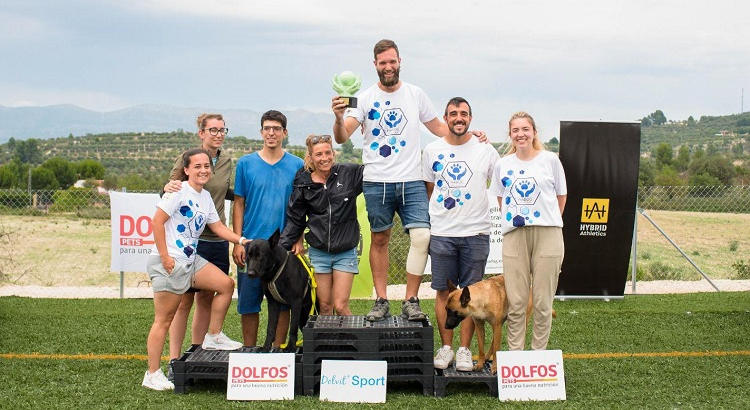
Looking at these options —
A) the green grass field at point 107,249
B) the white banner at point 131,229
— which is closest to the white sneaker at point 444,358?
the white banner at point 131,229

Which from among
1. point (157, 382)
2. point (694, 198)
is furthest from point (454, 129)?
point (694, 198)

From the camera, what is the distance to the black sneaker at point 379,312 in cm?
587

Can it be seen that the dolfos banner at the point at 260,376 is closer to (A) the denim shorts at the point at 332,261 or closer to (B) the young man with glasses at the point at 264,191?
(B) the young man with glasses at the point at 264,191

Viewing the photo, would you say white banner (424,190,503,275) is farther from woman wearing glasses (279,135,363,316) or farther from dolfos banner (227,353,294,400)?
dolfos banner (227,353,294,400)

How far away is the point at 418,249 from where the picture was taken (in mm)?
6047

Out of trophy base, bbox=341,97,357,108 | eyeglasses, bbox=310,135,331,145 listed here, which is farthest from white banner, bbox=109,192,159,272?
trophy base, bbox=341,97,357,108

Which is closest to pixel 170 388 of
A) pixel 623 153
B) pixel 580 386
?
pixel 580 386

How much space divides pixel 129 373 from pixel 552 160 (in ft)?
12.9

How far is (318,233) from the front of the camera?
19.5 ft

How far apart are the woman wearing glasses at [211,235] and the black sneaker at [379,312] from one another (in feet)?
4.33

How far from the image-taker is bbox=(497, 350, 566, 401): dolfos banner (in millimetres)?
5543

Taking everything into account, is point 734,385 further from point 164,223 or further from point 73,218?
point 73,218

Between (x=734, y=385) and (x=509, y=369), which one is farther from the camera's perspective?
(x=734, y=385)

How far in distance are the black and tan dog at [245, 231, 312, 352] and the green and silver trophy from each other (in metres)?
1.12
